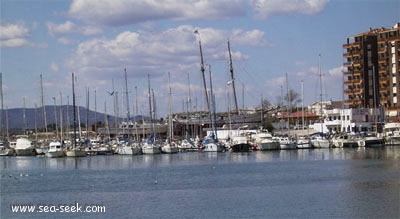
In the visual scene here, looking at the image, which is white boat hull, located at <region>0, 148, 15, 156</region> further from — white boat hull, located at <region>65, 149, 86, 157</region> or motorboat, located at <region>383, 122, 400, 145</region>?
motorboat, located at <region>383, 122, 400, 145</region>

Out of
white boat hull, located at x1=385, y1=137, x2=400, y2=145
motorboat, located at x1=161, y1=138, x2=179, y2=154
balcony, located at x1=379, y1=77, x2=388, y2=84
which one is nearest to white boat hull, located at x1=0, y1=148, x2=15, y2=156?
motorboat, located at x1=161, y1=138, x2=179, y2=154

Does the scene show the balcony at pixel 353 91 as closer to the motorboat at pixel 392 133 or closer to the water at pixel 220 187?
the motorboat at pixel 392 133

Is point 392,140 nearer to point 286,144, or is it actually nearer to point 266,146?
point 286,144

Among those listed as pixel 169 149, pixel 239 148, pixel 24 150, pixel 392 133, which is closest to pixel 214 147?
pixel 239 148

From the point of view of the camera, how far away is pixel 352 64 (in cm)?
18925

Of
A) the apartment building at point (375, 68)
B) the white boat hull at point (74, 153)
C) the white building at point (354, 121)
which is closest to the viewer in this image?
the white boat hull at point (74, 153)

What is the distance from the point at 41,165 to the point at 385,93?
316ft

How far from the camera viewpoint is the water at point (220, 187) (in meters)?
54.2

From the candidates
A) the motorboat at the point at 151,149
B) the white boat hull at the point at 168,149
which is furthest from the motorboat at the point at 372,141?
the motorboat at the point at 151,149

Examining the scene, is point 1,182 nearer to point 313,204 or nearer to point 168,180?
point 168,180

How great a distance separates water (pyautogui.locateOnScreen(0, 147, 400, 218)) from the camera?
54.2m

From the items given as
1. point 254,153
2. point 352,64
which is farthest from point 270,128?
point 254,153

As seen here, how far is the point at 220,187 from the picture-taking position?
71.4m

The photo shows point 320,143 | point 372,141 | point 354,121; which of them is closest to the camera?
point 320,143
